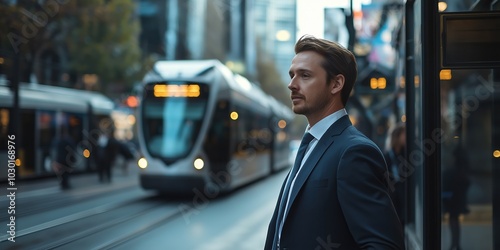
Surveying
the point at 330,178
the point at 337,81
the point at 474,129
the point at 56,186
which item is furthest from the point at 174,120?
the point at 330,178

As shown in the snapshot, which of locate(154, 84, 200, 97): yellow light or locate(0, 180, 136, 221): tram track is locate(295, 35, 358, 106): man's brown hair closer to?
locate(0, 180, 136, 221): tram track

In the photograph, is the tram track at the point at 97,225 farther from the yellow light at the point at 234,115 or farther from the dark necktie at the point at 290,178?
the dark necktie at the point at 290,178

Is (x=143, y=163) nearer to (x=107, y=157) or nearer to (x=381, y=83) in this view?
(x=107, y=157)

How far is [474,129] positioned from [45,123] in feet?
48.0

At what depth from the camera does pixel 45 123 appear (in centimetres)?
1973

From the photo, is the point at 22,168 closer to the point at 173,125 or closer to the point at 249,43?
the point at 173,125

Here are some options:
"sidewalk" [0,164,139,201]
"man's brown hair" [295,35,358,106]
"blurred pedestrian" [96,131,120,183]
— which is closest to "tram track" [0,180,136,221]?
"sidewalk" [0,164,139,201]

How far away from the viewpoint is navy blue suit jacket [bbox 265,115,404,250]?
1941 mm

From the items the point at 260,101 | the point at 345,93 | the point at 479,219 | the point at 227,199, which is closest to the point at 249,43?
the point at 260,101

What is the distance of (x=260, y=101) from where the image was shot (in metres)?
20.4

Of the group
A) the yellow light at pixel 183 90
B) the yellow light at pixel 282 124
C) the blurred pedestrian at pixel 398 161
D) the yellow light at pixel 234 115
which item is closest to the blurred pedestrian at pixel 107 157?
the yellow light at pixel 234 115

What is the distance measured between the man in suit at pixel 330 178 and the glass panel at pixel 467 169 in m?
1.98

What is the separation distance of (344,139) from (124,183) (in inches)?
720

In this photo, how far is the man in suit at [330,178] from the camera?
1950mm
